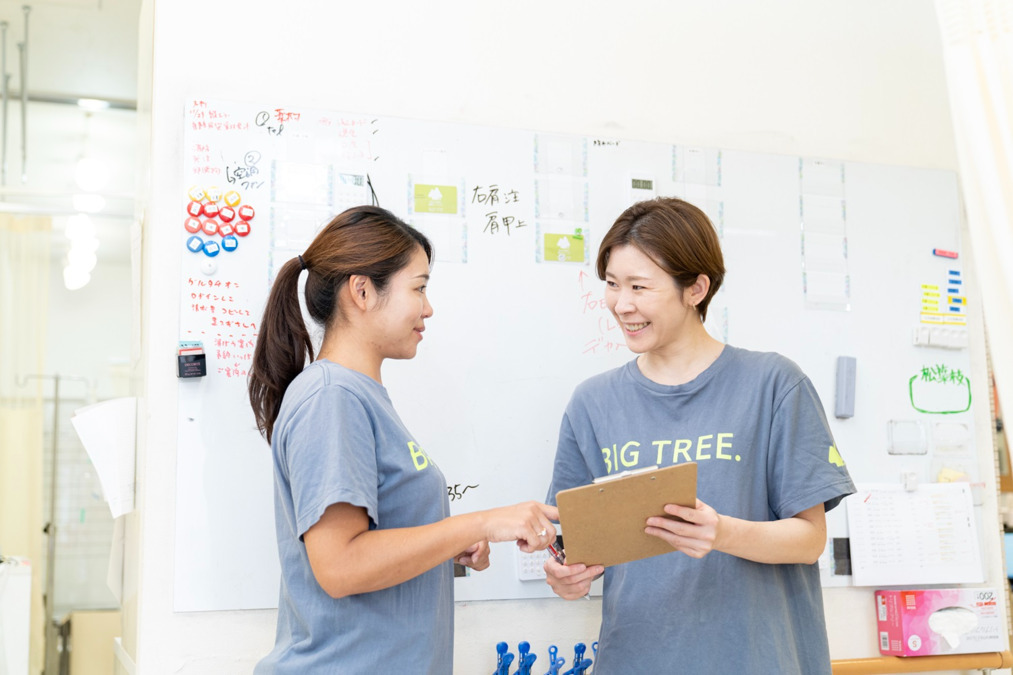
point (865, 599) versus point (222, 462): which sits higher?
point (222, 462)

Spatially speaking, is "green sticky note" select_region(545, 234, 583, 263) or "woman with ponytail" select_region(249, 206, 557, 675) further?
"green sticky note" select_region(545, 234, 583, 263)

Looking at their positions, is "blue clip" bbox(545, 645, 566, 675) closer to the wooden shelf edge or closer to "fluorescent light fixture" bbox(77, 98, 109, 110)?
the wooden shelf edge

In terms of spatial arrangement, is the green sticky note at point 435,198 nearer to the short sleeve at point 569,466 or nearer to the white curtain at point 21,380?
the short sleeve at point 569,466

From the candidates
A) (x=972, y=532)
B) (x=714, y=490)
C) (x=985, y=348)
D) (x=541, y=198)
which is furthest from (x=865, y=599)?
(x=541, y=198)

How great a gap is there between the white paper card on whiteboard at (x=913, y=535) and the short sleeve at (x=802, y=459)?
875 mm

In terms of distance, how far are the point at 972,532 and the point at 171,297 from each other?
206 centimetres

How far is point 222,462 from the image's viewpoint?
188 centimetres

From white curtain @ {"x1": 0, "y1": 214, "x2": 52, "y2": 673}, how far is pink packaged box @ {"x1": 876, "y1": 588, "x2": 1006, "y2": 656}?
3.55 metres

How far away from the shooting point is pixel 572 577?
1.49 meters

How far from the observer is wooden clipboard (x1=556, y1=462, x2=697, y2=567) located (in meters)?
1.22

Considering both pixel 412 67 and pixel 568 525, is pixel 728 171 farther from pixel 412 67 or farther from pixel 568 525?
pixel 568 525

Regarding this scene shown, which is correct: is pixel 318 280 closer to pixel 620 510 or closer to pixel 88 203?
pixel 620 510

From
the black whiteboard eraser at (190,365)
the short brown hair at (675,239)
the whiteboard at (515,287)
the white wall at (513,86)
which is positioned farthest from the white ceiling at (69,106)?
the short brown hair at (675,239)

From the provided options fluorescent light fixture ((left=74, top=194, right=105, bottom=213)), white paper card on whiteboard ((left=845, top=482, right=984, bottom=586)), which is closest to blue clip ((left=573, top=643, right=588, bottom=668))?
white paper card on whiteboard ((left=845, top=482, right=984, bottom=586))
